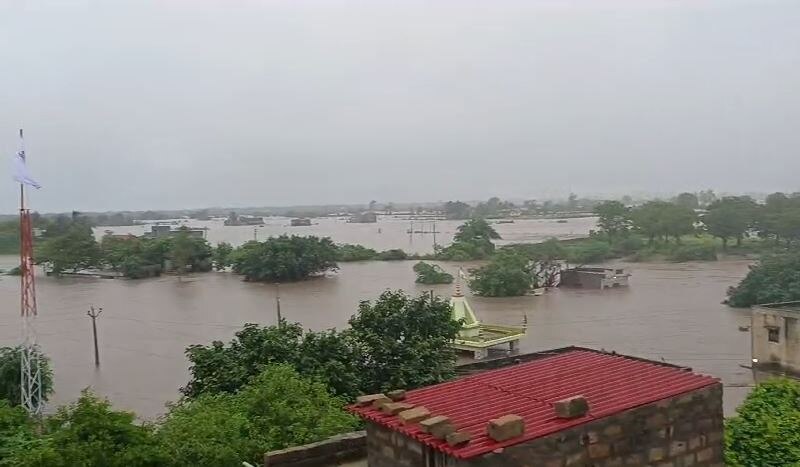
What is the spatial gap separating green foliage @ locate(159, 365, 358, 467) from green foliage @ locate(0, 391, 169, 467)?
0.64ft

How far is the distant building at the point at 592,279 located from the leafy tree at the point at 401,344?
15.5 metres

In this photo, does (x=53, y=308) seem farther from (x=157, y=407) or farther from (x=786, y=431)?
(x=786, y=431)

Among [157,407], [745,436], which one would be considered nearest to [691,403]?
[745,436]

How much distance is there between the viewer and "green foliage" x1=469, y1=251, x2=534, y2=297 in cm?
2269

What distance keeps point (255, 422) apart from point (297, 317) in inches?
532

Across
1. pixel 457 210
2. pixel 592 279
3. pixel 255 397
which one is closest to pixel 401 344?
pixel 255 397

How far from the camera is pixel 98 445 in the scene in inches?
192

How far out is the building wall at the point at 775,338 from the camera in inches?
480

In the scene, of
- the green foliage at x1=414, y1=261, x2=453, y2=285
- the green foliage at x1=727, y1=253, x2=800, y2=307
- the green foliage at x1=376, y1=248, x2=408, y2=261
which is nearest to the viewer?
the green foliage at x1=727, y1=253, x2=800, y2=307

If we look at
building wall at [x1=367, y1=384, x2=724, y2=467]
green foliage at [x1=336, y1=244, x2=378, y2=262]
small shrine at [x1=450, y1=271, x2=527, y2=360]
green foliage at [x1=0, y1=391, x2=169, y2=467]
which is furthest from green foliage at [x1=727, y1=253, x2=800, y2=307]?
green foliage at [x1=336, y1=244, x2=378, y2=262]

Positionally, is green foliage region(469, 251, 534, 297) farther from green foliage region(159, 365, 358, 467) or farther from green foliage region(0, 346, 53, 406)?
green foliage region(159, 365, 358, 467)

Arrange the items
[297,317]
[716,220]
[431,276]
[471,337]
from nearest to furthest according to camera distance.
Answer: [471,337] → [297,317] → [431,276] → [716,220]

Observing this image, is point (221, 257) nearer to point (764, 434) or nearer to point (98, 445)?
point (98, 445)

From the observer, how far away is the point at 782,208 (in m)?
33.4
